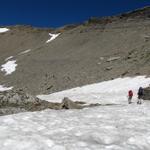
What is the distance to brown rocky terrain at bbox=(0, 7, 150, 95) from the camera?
57.8 m

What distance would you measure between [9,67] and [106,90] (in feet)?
133

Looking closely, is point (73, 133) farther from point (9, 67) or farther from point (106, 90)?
point (9, 67)

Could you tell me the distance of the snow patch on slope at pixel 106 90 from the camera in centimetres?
3875

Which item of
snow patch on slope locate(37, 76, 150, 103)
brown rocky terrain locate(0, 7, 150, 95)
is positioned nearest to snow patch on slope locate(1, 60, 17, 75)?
brown rocky terrain locate(0, 7, 150, 95)

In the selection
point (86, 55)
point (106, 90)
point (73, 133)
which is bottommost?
point (73, 133)

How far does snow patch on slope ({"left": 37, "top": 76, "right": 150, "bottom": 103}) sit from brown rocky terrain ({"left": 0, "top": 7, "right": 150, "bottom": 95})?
8.40ft

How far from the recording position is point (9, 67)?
80.7m

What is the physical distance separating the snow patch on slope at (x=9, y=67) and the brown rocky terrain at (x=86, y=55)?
1.15 meters

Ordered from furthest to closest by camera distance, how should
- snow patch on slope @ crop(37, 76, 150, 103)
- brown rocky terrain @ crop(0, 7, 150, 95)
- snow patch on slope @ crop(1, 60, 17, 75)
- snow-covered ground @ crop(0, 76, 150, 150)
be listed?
snow patch on slope @ crop(1, 60, 17, 75)
brown rocky terrain @ crop(0, 7, 150, 95)
snow patch on slope @ crop(37, 76, 150, 103)
snow-covered ground @ crop(0, 76, 150, 150)

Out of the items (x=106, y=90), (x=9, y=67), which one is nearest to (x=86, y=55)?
(x=9, y=67)

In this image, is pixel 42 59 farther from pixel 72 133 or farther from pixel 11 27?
pixel 72 133

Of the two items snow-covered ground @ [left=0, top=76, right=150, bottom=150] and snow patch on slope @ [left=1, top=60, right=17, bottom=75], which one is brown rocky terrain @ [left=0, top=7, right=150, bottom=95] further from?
snow-covered ground @ [left=0, top=76, right=150, bottom=150]

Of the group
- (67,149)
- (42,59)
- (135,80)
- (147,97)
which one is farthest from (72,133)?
(42,59)

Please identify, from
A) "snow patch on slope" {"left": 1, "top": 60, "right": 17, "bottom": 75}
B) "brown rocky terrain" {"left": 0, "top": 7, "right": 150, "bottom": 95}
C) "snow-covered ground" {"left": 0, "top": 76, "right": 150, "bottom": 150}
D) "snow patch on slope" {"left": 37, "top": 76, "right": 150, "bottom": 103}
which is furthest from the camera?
"snow patch on slope" {"left": 1, "top": 60, "right": 17, "bottom": 75}
